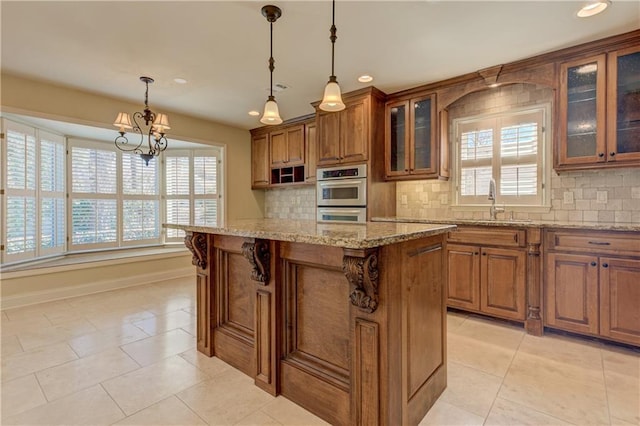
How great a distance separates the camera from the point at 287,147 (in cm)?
513

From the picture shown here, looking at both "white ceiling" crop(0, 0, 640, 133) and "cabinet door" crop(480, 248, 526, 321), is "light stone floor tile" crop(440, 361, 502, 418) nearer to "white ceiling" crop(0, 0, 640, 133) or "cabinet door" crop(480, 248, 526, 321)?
"cabinet door" crop(480, 248, 526, 321)

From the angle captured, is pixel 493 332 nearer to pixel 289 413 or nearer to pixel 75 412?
pixel 289 413

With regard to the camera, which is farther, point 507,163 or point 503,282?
point 507,163

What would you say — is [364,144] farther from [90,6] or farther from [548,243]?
[90,6]

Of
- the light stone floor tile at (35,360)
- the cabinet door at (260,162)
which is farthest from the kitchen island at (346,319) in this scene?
the cabinet door at (260,162)

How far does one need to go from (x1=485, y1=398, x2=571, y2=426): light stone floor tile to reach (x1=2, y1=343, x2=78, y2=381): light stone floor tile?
9.26ft

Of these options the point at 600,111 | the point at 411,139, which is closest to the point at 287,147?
the point at 411,139

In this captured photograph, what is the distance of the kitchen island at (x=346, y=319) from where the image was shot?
53.4 inches

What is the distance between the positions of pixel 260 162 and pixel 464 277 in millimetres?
3924

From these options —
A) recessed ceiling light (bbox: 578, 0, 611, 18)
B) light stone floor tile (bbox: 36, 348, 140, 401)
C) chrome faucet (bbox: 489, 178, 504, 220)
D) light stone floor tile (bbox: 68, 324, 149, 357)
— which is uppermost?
recessed ceiling light (bbox: 578, 0, 611, 18)

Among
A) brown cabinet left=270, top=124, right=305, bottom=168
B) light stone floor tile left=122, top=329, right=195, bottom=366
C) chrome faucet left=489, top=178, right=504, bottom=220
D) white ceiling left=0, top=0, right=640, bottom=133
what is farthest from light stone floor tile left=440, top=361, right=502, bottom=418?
brown cabinet left=270, top=124, right=305, bottom=168

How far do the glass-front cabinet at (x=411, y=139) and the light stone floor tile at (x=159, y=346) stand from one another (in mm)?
2819

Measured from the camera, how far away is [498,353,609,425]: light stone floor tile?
1646 millimetres

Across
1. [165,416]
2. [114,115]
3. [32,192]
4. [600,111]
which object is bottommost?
[165,416]
